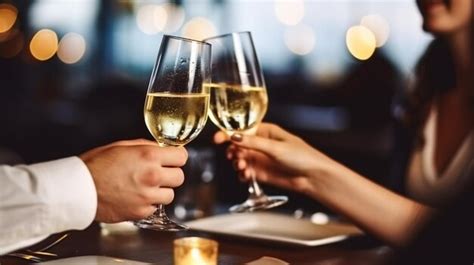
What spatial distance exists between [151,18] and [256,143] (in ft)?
31.7

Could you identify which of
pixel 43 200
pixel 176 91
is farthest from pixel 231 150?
pixel 43 200

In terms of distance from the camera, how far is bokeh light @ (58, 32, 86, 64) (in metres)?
10.9

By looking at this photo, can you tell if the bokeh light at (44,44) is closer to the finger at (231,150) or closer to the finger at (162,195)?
the finger at (231,150)

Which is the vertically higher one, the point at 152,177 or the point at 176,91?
the point at 176,91

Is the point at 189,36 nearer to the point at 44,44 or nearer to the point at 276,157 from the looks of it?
the point at 44,44

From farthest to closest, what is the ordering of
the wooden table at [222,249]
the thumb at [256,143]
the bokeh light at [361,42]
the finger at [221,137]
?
the bokeh light at [361,42] → the finger at [221,137] → the thumb at [256,143] → the wooden table at [222,249]

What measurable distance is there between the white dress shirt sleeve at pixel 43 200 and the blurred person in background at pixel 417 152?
1.76 feet

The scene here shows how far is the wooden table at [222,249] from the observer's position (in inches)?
61.2

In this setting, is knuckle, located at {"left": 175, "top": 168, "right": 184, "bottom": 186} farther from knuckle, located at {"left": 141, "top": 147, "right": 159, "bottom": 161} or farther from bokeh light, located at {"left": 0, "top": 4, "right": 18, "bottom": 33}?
bokeh light, located at {"left": 0, "top": 4, "right": 18, "bottom": 33}

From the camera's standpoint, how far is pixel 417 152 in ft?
8.14

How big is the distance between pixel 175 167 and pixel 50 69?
9112 mm

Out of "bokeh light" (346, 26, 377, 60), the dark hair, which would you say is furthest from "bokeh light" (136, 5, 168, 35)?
the dark hair

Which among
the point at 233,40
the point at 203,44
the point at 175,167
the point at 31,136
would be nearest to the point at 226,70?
the point at 233,40

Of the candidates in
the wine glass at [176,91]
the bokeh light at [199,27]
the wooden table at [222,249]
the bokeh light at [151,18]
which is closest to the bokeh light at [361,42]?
the bokeh light at [199,27]
